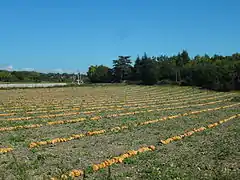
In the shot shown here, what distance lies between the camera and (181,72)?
77500 millimetres

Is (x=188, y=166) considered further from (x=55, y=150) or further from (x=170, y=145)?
(x=55, y=150)

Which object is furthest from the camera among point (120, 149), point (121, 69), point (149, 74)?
point (121, 69)

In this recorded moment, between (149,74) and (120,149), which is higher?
(149,74)

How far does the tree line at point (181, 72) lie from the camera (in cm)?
5579

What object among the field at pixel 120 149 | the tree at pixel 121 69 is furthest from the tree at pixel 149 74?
the field at pixel 120 149

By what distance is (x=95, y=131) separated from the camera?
1307 centimetres

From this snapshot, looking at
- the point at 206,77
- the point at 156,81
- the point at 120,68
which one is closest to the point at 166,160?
the point at 206,77

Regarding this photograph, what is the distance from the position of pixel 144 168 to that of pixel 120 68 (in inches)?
3691

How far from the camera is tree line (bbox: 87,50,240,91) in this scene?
55.8 m

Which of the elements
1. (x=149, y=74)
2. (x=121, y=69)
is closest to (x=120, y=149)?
(x=149, y=74)

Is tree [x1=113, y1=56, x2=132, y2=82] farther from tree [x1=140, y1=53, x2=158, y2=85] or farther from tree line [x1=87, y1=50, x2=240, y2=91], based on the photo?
tree [x1=140, y1=53, x2=158, y2=85]

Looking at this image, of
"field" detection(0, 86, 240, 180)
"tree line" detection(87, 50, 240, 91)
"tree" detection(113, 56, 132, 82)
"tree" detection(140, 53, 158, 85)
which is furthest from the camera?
"tree" detection(113, 56, 132, 82)

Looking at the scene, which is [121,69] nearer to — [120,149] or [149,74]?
[149,74]

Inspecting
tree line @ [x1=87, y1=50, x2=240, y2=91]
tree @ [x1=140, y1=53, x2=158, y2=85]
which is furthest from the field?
tree @ [x1=140, y1=53, x2=158, y2=85]
